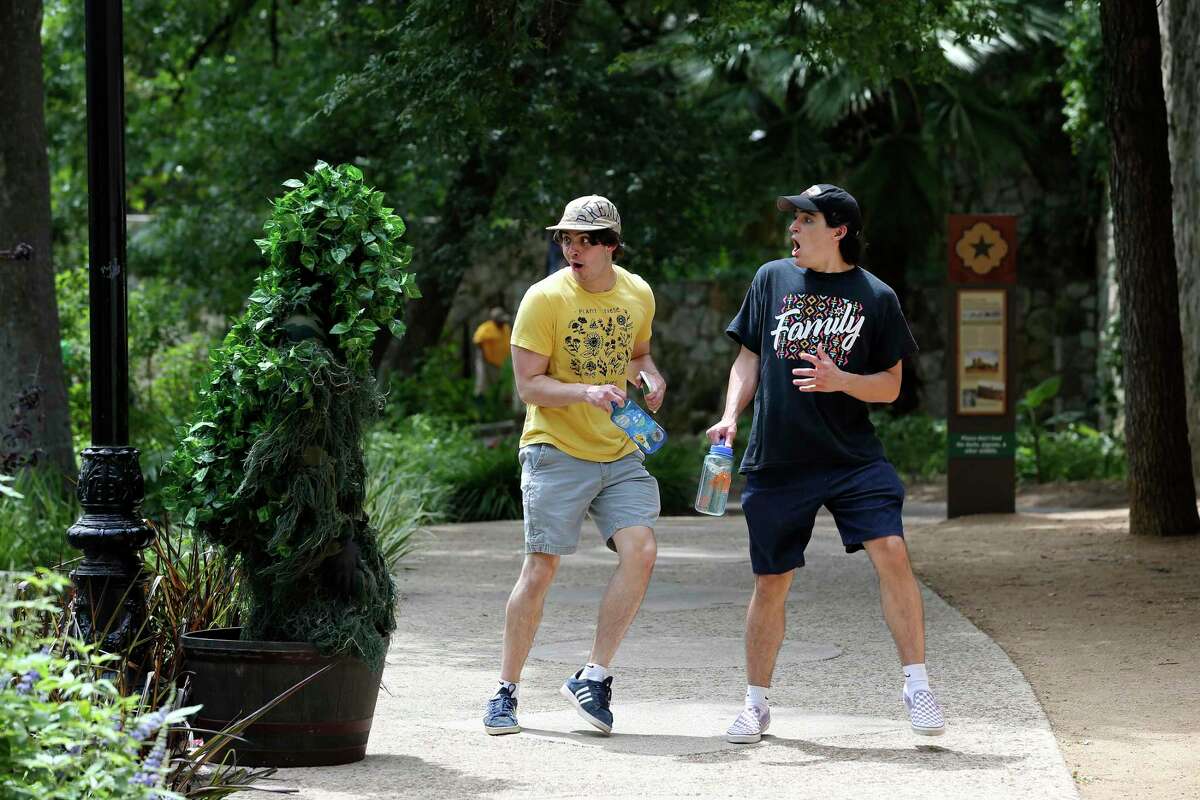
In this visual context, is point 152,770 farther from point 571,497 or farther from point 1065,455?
point 1065,455

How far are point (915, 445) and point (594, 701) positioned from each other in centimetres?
1431

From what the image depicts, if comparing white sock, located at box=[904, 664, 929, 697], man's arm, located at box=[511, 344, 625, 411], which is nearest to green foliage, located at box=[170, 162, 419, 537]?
man's arm, located at box=[511, 344, 625, 411]

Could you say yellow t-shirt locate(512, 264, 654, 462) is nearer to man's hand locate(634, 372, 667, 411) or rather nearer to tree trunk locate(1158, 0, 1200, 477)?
man's hand locate(634, 372, 667, 411)

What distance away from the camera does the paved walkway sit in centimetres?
486

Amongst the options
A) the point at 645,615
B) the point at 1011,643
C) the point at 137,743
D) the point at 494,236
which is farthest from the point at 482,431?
the point at 137,743

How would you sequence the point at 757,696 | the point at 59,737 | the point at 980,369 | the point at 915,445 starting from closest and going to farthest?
the point at 59,737, the point at 757,696, the point at 980,369, the point at 915,445

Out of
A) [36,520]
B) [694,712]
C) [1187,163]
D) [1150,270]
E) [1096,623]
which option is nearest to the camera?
[694,712]

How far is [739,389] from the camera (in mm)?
5703

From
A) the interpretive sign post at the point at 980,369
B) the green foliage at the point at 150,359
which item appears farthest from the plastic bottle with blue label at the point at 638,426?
the interpretive sign post at the point at 980,369

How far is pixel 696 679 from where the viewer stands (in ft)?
22.1

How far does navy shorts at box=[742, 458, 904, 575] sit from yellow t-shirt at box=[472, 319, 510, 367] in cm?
1661

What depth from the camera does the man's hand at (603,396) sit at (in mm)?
5422

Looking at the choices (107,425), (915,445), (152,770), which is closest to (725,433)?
(107,425)

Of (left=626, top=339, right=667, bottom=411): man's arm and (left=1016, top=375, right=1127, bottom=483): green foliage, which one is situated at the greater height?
(left=626, top=339, right=667, bottom=411): man's arm
